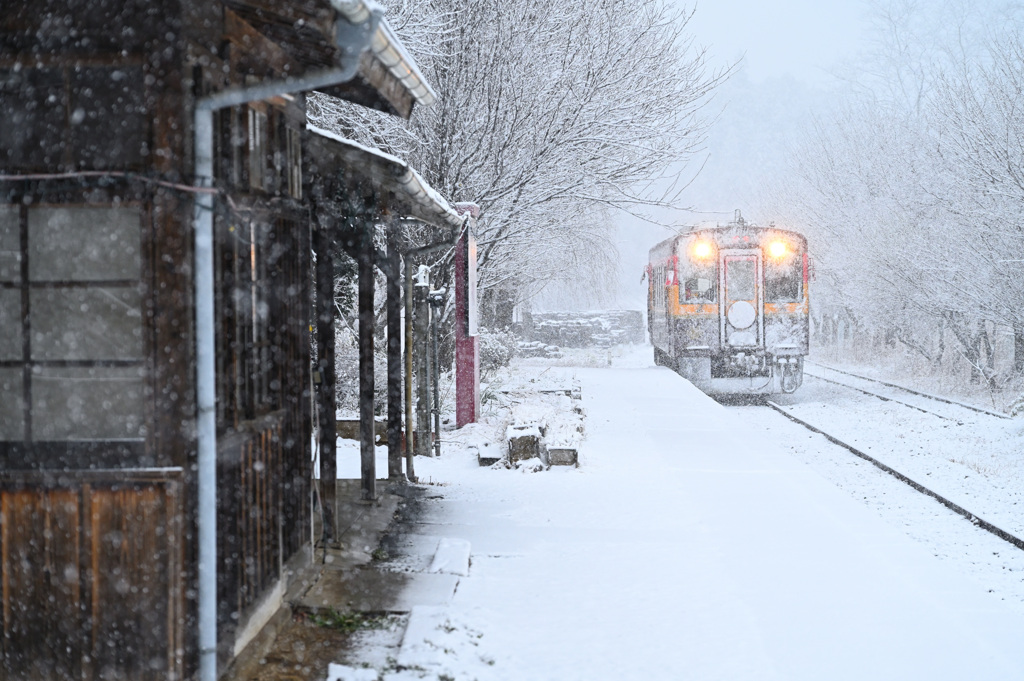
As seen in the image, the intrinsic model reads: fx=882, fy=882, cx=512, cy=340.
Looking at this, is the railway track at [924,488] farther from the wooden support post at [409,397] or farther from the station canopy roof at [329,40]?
the station canopy roof at [329,40]

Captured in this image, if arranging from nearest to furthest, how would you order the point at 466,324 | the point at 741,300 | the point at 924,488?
the point at 924,488 < the point at 466,324 < the point at 741,300

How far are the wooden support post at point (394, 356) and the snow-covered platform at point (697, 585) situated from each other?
0.54m

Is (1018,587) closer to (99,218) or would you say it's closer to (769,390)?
(99,218)

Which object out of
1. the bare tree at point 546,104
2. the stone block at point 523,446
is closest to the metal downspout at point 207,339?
the stone block at point 523,446

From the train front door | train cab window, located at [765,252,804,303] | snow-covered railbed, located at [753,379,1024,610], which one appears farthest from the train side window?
snow-covered railbed, located at [753,379,1024,610]

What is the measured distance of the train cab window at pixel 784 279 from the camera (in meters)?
16.1

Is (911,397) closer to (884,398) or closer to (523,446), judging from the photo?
(884,398)

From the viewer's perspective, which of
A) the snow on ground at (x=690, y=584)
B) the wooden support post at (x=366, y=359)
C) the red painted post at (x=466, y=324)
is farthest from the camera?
the red painted post at (x=466, y=324)

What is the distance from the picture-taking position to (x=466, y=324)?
9836mm

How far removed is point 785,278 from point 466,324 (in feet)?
27.9

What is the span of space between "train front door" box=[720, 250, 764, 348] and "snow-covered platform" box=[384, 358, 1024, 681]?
7383mm

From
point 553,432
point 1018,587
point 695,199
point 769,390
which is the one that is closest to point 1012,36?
point 769,390

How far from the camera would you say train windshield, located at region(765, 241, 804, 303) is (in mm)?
16141

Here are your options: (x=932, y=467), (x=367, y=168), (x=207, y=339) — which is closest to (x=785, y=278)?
(x=932, y=467)
